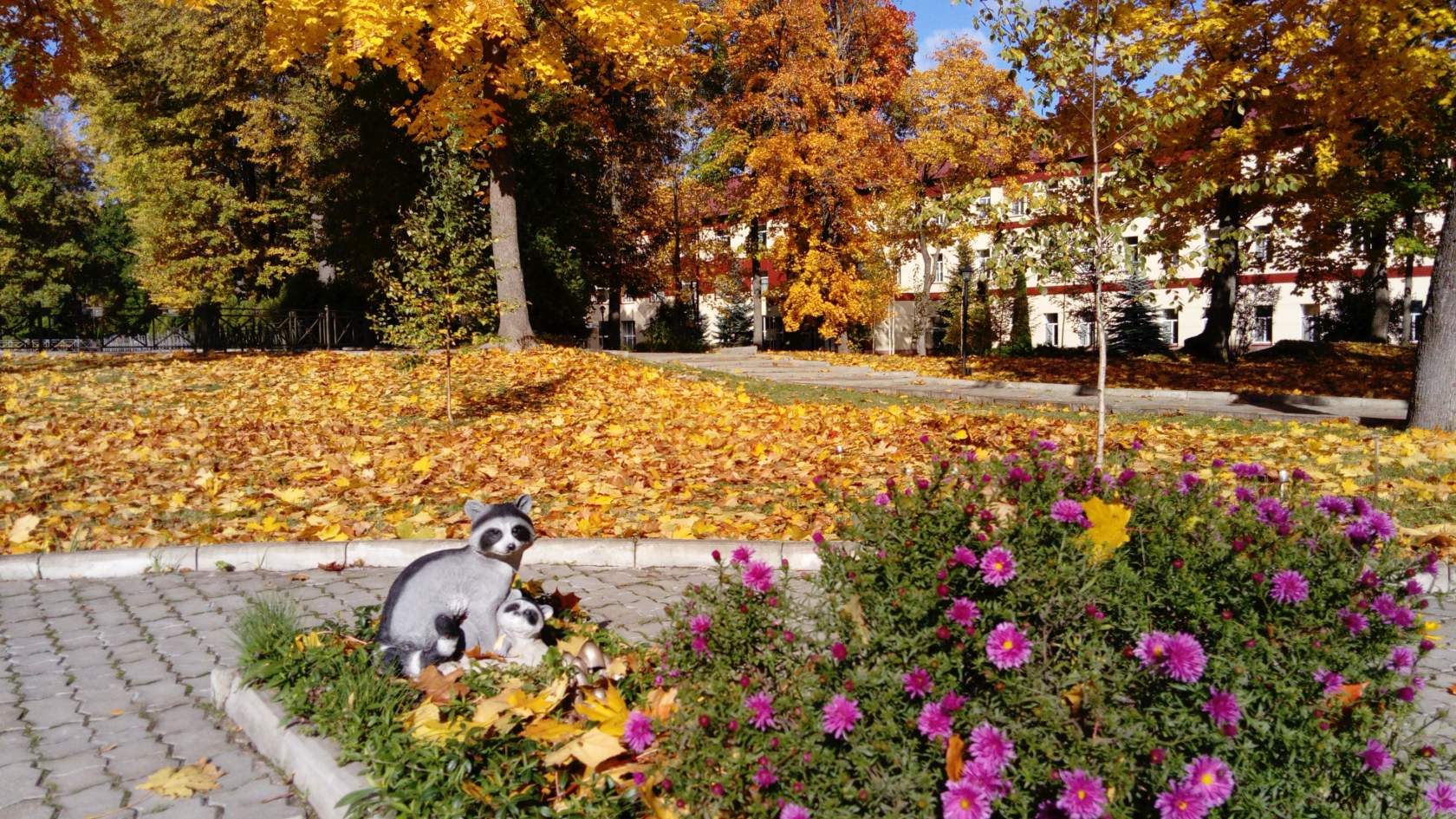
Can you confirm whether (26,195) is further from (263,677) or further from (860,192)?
(263,677)

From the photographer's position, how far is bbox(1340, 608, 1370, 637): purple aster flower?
237cm

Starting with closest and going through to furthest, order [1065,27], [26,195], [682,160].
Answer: [1065,27], [682,160], [26,195]

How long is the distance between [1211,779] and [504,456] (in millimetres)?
7905

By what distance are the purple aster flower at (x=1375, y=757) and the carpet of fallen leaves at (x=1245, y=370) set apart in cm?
1589

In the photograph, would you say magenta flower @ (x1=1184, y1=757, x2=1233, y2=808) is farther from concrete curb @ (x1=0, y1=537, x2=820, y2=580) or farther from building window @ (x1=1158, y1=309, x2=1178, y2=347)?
building window @ (x1=1158, y1=309, x2=1178, y2=347)

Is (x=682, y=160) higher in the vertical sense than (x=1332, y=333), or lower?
higher

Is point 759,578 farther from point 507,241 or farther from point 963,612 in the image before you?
point 507,241

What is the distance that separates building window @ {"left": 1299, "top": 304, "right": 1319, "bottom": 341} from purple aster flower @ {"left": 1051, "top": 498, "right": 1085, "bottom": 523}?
43.8 meters

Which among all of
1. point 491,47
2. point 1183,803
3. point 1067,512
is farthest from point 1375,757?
point 491,47

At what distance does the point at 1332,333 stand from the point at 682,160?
27296 mm

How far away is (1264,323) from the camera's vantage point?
42188 mm

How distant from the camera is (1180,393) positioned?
54.0 feet

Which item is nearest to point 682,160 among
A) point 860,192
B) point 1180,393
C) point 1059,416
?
point 860,192

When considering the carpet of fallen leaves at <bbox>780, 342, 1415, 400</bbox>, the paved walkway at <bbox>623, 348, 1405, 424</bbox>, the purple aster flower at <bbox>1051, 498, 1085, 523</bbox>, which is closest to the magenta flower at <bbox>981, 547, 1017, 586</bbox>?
the purple aster flower at <bbox>1051, 498, 1085, 523</bbox>
